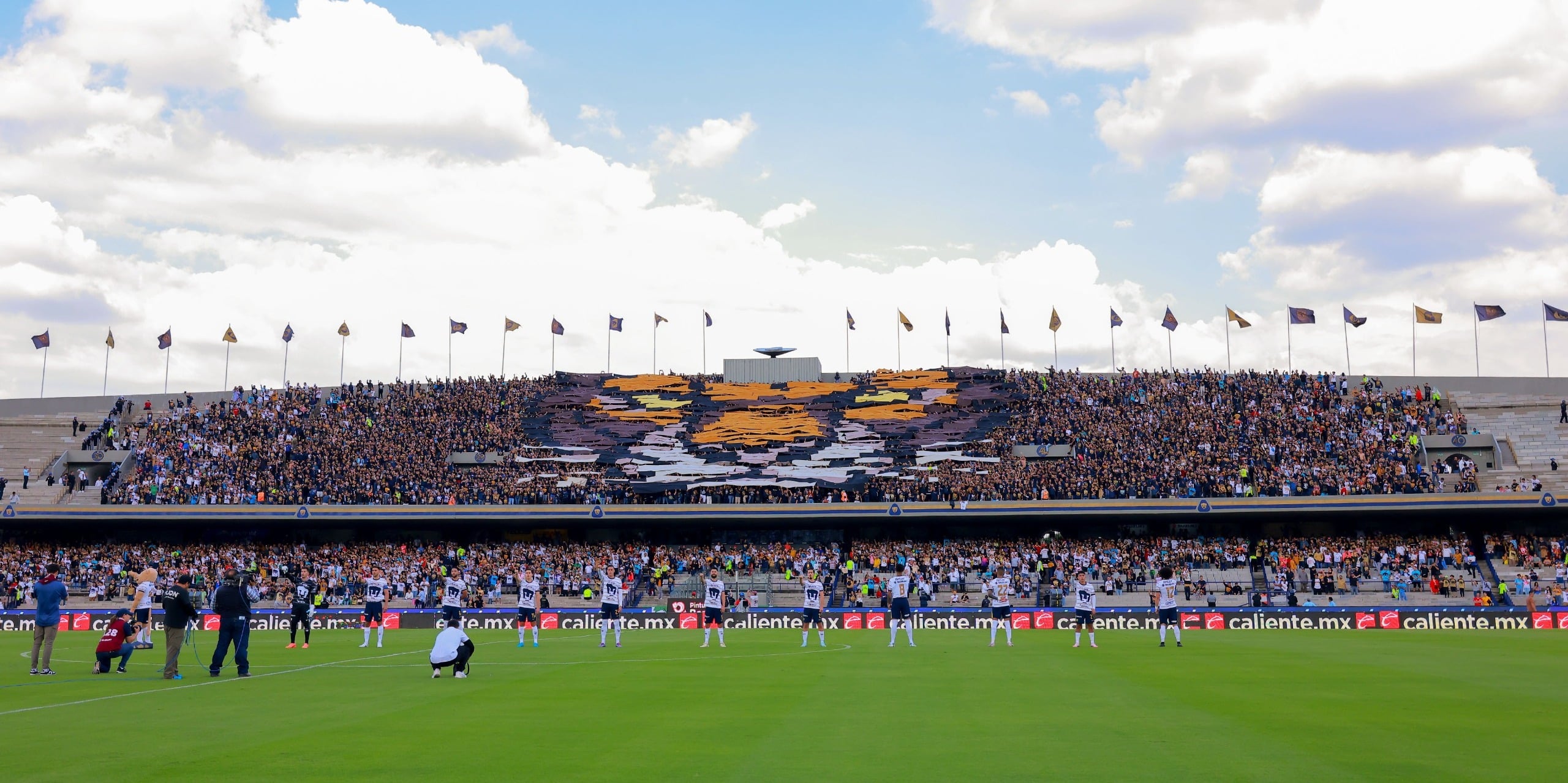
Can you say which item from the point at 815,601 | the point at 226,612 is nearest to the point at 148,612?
the point at 226,612

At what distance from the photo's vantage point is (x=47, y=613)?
2370 centimetres

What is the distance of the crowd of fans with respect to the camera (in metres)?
64.4

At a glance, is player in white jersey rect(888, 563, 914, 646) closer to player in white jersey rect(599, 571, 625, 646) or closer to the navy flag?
player in white jersey rect(599, 571, 625, 646)

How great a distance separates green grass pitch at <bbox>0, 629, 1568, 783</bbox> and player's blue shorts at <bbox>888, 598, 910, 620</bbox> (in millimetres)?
3344

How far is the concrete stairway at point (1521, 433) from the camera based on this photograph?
6319 centimetres

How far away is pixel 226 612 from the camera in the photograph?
75.8ft

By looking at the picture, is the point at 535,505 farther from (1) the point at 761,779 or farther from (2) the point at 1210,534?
(1) the point at 761,779

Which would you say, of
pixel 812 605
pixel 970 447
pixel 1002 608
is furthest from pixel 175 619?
pixel 970 447

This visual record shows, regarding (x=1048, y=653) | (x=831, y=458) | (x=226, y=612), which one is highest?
(x=831, y=458)

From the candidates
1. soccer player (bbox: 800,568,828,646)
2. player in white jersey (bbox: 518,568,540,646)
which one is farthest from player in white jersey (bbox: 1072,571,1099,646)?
player in white jersey (bbox: 518,568,540,646)

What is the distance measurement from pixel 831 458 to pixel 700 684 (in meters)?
52.6

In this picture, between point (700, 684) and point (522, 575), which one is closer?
point (700, 684)

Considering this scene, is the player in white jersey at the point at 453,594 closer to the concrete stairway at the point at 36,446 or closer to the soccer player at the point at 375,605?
the soccer player at the point at 375,605

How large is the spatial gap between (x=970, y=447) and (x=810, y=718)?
5911cm
